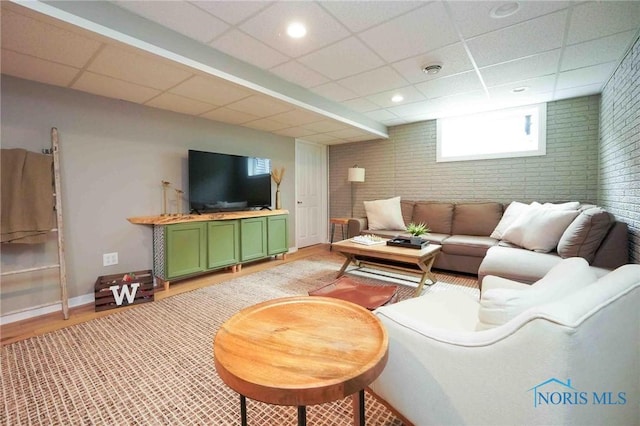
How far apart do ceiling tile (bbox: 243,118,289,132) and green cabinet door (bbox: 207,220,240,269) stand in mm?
1511

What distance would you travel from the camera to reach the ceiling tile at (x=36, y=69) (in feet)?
6.93

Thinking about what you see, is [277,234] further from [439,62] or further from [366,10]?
[366,10]

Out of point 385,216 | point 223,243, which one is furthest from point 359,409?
point 385,216

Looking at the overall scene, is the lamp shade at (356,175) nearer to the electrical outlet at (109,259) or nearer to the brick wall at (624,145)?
the brick wall at (624,145)

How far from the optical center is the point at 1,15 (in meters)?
1.62

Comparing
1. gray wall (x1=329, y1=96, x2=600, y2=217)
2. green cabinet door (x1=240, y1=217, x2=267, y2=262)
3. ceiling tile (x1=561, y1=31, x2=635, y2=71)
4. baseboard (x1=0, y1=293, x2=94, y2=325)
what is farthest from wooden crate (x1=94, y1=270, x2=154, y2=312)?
ceiling tile (x1=561, y1=31, x2=635, y2=71)

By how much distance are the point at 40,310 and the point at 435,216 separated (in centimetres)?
491

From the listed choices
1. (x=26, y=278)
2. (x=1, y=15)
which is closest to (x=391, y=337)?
(x=1, y=15)

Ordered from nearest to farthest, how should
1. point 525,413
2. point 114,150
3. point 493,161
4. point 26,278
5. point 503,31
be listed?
point 525,413, point 503,31, point 26,278, point 114,150, point 493,161

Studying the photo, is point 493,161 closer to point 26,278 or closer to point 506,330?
point 506,330

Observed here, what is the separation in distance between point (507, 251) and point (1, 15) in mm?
4235

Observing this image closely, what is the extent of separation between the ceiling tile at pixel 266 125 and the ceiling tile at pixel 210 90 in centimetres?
90

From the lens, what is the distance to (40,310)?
8.39 feet

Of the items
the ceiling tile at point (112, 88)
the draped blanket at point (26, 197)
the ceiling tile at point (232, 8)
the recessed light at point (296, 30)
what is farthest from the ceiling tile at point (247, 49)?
the draped blanket at point (26, 197)
